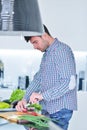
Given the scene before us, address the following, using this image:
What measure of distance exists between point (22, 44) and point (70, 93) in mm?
1860

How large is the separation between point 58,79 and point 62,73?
7cm

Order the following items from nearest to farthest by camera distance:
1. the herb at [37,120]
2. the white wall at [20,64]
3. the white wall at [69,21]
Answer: the herb at [37,120] → the white wall at [69,21] → the white wall at [20,64]

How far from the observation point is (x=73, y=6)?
4.00 metres

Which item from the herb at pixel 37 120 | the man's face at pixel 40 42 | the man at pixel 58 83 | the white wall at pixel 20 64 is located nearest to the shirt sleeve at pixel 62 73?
the man at pixel 58 83

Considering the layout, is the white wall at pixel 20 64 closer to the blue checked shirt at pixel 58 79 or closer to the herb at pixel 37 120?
the blue checked shirt at pixel 58 79

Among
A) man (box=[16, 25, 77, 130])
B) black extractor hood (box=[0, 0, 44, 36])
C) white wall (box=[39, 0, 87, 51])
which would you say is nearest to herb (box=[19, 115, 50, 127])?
black extractor hood (box=[0, 0, 44, 36])

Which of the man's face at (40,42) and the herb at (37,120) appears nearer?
the herb at (37,120)

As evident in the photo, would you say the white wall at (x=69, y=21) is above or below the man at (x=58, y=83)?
above

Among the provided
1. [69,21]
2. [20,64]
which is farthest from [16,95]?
[20,64]

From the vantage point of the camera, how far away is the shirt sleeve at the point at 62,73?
2.22 meters

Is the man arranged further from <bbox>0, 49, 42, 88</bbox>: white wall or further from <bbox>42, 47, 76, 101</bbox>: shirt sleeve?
<bbox>0, 49, 42, 88</bbox>: white wall

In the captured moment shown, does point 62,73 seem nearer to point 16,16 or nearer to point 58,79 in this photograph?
point 58,79

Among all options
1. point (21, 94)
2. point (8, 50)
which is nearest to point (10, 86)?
point (8, 50)

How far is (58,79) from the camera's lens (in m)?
2.33
